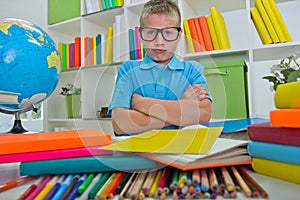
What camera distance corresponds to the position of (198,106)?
1060mm

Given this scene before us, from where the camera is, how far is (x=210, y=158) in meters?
0.34

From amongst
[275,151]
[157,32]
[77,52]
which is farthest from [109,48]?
[275,151]

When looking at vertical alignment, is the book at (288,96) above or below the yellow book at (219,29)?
below

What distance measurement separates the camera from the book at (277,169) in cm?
31

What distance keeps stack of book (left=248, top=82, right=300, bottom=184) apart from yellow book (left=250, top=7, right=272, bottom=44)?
1201mm

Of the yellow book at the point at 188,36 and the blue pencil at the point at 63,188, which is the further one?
the yellow book at the point at 188,36

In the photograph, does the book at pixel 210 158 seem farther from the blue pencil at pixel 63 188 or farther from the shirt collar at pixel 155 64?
the shirt collar at pixel 155 64

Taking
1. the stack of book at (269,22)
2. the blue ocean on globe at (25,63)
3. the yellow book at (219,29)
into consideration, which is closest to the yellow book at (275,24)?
the stack of book at (269,22)

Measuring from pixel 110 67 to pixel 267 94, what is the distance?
925 mm

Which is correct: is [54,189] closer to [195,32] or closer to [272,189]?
[272,189]

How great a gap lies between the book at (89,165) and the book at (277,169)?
14 cm

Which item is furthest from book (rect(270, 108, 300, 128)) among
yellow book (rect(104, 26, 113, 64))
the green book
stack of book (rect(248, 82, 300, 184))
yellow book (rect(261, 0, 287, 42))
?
the green book

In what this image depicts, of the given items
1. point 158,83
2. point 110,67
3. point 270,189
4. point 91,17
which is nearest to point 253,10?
point 158,83

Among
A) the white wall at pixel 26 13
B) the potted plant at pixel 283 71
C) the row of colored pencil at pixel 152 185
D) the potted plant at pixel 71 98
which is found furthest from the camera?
the white wall at pixel 26 13
